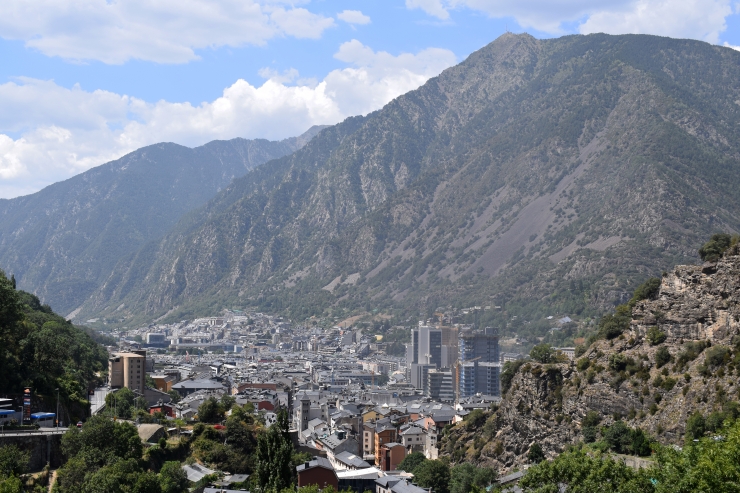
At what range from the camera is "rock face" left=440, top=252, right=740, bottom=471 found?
253ft

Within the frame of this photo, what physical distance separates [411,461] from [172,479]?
35.7m

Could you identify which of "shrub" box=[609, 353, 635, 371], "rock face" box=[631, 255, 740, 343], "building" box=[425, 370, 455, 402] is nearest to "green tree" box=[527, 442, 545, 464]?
"shrub" box=[609, 353, 635, 371]

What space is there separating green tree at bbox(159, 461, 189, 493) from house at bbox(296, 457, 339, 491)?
1004 cm

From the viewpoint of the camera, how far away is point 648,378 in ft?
271

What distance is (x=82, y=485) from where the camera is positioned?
64.9 m

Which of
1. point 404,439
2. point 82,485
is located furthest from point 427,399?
point 82,485

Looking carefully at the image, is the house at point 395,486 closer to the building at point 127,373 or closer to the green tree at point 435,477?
the green tree at point 435,477

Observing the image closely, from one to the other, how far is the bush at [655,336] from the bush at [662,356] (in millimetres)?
1808

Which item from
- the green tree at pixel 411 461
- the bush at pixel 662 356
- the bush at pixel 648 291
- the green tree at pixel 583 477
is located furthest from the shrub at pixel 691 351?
the green tree at pixel 411 461

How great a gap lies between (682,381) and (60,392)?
49674 millimetres

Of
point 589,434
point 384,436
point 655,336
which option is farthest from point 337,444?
point 655,336

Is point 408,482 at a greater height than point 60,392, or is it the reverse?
point 60,392

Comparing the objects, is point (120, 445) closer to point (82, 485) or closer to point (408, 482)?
point (82, 485)

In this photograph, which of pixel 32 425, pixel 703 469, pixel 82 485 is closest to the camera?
pixel 703 469
